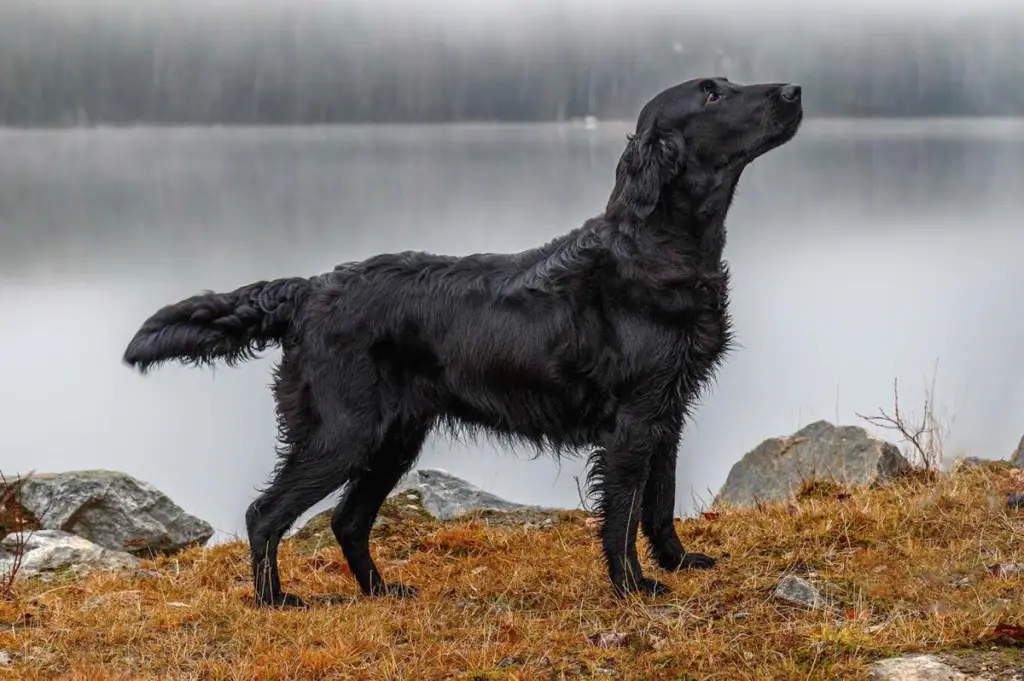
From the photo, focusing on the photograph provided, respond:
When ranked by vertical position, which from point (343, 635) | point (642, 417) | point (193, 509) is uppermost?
point (642, 417)

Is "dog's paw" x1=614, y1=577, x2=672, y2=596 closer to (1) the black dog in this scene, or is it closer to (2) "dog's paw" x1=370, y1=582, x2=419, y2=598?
(1) the black dog

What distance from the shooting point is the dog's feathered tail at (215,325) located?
5.13m

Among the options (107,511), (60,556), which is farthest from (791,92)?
(107,511)

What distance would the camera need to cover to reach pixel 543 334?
4887 mm

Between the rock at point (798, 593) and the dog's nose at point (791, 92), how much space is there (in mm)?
2086

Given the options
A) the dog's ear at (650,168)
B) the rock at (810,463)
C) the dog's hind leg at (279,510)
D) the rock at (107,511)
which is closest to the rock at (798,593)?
the dog's ear at (650,168)

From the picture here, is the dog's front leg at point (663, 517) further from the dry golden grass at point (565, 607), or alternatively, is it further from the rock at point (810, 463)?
the rock at point (810, 463)

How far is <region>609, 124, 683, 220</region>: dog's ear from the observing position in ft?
16.1

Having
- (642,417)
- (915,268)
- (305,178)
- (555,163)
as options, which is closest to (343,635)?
(642,417)

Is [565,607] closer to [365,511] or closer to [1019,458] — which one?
[365,511]

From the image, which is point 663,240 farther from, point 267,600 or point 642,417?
point 267,600

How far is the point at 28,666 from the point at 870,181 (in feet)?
164

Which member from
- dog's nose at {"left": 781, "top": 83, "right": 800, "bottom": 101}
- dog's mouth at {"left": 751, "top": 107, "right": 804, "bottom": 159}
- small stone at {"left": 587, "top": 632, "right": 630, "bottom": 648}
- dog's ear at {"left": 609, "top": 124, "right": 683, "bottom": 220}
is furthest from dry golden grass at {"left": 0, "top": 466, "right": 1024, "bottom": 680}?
dog's nose at {"left": 781, "top": 83, "right": 800, "bottom": 101}

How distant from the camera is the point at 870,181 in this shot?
4997cm
